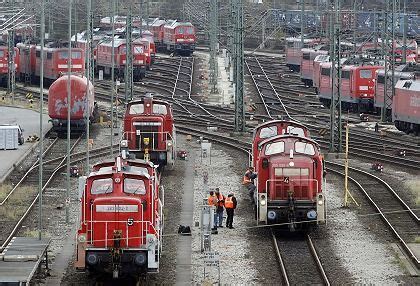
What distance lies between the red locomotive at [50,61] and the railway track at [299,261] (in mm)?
42609

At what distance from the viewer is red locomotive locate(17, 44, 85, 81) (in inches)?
3075

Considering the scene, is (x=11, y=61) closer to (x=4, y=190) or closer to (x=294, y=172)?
(x=4, y=190)

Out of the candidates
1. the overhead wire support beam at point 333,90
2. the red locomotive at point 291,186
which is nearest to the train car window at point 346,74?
the overhead wire support beam at point 333,90

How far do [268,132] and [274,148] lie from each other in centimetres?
450

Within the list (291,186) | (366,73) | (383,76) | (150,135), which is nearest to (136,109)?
(150,135)

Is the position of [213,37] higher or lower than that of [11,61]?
higher

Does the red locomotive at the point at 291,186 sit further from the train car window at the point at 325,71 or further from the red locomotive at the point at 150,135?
the train car window at the point at 325,71

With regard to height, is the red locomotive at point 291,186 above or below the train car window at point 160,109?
below

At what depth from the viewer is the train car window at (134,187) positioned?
27500mm

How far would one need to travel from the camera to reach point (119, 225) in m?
27.3

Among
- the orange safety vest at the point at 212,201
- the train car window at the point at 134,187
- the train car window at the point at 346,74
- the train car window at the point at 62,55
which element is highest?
the train car window at the point at 62,55

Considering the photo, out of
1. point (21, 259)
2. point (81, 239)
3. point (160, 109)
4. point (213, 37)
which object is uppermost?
point (213, 37)

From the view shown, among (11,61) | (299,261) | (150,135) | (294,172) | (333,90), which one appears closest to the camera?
(299,261)

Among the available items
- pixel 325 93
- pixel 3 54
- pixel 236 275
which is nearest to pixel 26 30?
pixel 3 54
